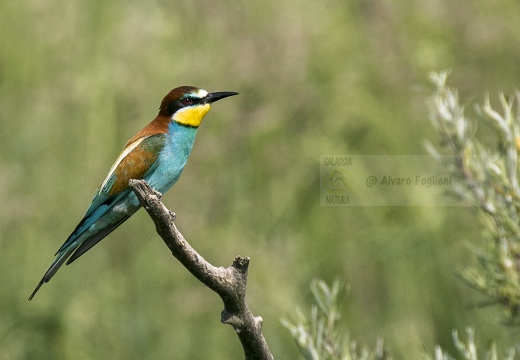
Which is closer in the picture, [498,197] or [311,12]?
[498,197]

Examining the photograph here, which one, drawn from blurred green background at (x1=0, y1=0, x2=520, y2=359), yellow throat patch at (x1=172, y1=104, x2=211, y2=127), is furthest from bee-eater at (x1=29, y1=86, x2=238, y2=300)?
blurred green background at (x1=0, y1=0, x2=520, y2=359)

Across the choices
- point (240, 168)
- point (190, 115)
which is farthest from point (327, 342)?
point (240, 168)

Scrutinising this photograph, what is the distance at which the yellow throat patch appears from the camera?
2486 millimetres

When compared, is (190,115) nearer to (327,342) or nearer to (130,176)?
(130,176)

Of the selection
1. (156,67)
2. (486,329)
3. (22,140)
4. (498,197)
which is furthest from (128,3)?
→ (498,197)

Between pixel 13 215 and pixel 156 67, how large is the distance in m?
0.78

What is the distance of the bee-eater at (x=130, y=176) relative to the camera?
7.54ft

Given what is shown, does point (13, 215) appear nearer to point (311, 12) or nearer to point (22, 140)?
point (22, 140)

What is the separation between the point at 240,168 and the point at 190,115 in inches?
21.7

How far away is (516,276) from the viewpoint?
1.47 meters

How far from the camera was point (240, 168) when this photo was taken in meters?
3.01

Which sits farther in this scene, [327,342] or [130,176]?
[130,176]

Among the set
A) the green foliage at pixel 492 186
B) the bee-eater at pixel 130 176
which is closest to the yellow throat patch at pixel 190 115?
the bee-eater at pixel 130 176

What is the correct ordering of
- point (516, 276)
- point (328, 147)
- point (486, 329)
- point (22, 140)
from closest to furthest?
1. point (516, 276)
2. point (486, 329)
3. point (328, 147)
4. point (22, 140)
